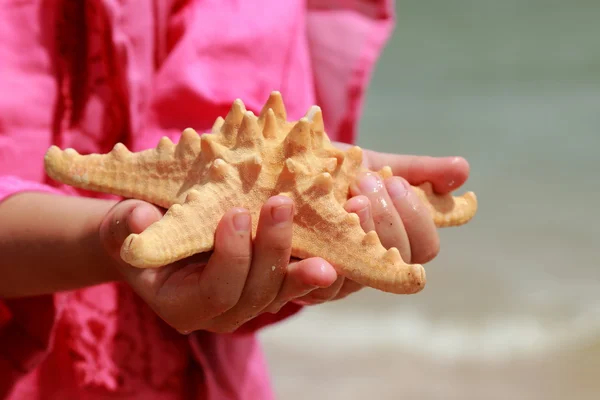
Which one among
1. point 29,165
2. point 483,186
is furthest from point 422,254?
point 483,186

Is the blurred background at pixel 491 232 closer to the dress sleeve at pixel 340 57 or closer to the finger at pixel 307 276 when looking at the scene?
the dress sleeve at pixel 340 57

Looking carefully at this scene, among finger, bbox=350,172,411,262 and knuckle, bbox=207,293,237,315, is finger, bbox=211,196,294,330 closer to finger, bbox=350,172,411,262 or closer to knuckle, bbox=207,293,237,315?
knuckle, bbox=207,293,237,315

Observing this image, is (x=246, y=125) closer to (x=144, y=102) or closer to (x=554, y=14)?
(x=144, y=102)

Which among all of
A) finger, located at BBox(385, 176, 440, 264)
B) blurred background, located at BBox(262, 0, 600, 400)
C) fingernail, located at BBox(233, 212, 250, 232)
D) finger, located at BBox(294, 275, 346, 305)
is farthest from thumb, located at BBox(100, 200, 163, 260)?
blurred background, located at BBox(262, 0, 600, 400)

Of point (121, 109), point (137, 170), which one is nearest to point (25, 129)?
point (121, 109)

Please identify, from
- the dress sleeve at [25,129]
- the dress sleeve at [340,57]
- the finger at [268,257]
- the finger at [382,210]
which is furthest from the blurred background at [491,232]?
the finger at [268,257]

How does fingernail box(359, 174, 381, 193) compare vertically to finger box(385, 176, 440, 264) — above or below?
above
